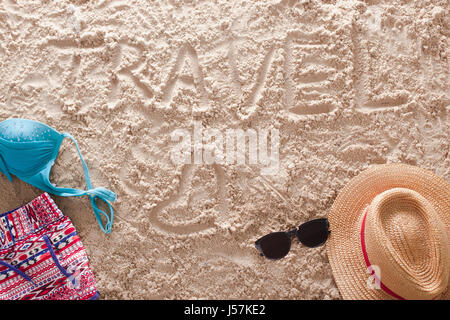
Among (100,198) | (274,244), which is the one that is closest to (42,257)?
(100,198)

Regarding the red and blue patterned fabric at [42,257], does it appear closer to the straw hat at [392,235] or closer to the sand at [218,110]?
the sand at [218,110]

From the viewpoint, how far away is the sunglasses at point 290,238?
1.58 meters

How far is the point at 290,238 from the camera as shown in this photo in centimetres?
160

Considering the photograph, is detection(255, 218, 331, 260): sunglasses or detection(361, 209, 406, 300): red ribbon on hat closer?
detection(361, 209, 406, 300): red ribbon on hat

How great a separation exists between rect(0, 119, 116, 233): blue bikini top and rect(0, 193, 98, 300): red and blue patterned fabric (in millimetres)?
86

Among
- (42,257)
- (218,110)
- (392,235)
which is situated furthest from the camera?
(218,110)

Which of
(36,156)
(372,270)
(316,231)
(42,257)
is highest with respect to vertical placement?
(36,156)

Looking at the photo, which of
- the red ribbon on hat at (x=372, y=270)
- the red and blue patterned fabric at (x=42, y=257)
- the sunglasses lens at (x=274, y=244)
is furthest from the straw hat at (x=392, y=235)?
the red and blue patterned fabric at (x=42, y=257)

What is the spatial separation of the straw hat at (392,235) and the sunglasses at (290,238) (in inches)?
1.6

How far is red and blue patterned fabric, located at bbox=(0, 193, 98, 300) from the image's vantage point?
5.06 ft

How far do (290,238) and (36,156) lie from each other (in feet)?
3.64

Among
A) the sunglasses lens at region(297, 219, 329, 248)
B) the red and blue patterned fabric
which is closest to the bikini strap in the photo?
the red and blue patterned fabric

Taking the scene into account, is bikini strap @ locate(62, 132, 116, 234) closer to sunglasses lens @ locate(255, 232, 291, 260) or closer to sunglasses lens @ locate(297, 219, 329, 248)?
sunglasses lens @ locate(255, 232, 291, 260)

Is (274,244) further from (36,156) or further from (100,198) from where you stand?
(36,156)
